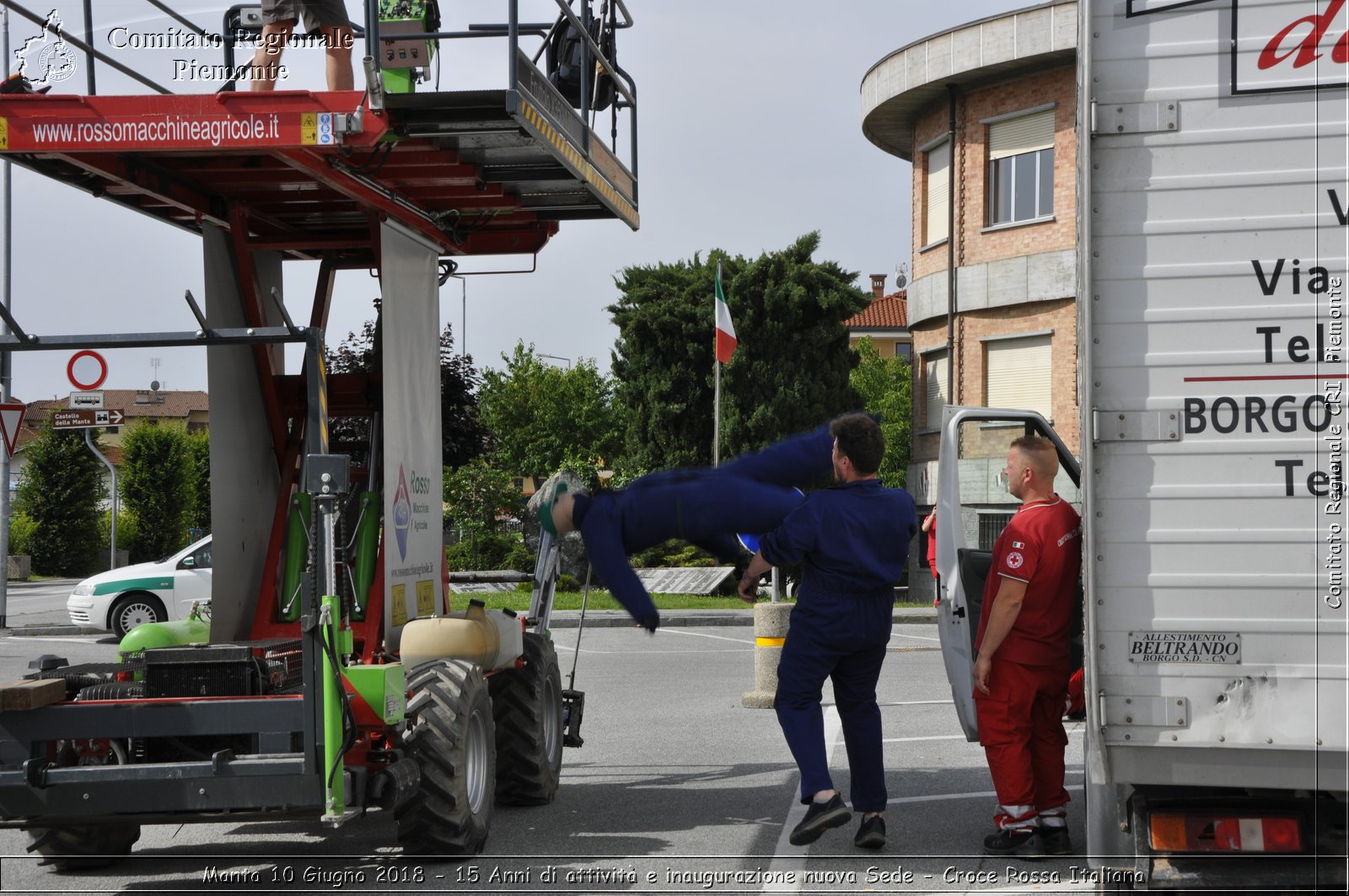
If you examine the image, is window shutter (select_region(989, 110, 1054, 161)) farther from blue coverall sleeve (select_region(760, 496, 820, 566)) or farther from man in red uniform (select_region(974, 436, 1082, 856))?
blue coverall sleeve (select_region(760, 496, 820, 566))

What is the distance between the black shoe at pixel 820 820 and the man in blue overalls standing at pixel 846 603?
104mm

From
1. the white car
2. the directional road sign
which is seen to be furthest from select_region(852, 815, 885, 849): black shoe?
the white car

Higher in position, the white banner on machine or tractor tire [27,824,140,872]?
the white banner on machine

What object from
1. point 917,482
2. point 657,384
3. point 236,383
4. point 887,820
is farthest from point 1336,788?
point 657,384

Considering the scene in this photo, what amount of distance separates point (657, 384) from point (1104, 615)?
3138 cm

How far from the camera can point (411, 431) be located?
768 cm

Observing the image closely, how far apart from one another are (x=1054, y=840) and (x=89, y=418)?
16.1ft

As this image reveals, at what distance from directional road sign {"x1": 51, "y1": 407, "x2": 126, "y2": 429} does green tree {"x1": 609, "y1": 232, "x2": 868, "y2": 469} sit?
28.4 meters

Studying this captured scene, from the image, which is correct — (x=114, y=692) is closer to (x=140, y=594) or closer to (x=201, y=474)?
(x=201, y=474)

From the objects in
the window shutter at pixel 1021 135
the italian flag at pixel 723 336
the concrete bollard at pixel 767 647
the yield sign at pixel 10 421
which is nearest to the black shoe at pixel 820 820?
the concrete bollard at pixel 767 647

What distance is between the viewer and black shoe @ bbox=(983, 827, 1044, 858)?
21.1 ft

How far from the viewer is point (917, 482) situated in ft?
104

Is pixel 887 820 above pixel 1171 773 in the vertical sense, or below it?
below

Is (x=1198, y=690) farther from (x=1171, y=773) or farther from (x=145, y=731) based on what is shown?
(x=145, y=731)
